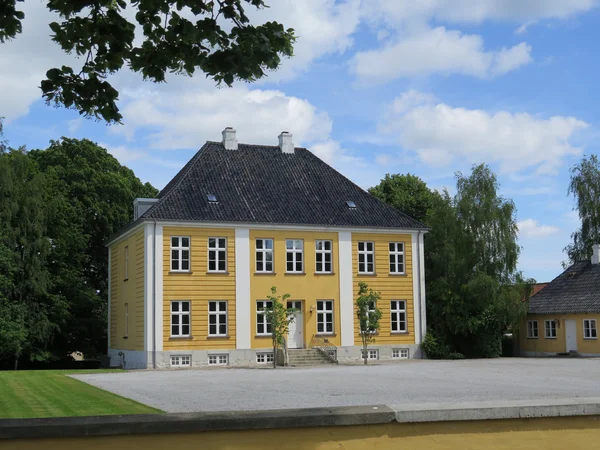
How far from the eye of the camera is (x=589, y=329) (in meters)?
42.0

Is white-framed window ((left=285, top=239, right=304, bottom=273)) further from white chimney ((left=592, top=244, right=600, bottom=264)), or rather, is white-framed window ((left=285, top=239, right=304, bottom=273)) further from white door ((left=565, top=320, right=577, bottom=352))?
white chimney ((left=592, top=244, right=600, bottom=264))

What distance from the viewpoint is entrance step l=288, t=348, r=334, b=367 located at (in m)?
36.8

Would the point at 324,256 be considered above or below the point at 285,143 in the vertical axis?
below

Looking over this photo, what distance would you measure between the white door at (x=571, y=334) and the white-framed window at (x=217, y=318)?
18994 millimetres

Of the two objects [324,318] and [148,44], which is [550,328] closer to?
[324,318]

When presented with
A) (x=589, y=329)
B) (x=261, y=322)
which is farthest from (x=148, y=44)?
(x=589, y=329)

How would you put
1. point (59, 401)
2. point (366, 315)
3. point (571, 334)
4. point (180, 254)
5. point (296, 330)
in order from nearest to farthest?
point (59, 401) → point (180, 254) → point (366, 315) → point (296, 330) → point (571, 334)

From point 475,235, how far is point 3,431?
4085cm

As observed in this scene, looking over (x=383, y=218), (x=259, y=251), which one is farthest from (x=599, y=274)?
(x=259, y=251)

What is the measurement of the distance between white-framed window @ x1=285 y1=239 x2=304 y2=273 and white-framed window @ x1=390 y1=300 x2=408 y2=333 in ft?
17.5

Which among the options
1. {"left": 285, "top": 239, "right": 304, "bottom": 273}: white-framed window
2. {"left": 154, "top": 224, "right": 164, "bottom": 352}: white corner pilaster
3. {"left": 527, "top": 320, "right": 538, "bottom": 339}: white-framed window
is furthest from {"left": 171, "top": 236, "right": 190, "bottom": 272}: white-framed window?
{"left": 527, "top": 320, "right": 538, "bottom": 339}: white-framed window

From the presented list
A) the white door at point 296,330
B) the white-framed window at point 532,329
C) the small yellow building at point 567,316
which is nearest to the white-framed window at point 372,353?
the white door at point 296,330

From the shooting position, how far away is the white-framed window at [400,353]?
40.1 meters

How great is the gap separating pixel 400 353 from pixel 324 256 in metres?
6.35
